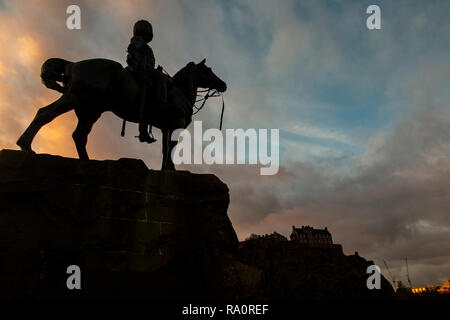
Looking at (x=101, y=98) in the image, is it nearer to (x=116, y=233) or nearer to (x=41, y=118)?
(x=41, y=118)

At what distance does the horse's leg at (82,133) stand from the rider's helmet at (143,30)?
2895mm

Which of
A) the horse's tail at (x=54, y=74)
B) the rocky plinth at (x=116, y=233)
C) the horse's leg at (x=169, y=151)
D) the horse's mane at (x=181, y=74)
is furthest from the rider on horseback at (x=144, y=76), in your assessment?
the rocky plinth at (x=116, y=233)

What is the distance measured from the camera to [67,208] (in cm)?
581

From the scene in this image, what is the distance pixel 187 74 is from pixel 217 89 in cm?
129

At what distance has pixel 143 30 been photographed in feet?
29.2

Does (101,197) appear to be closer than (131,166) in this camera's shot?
Yes

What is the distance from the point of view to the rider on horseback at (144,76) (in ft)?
25.9

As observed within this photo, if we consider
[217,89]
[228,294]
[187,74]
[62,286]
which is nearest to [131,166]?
[62,286]

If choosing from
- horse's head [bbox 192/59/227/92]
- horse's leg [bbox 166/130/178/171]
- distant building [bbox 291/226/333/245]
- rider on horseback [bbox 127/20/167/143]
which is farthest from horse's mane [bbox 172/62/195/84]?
distant building [bbox 291/226/333/245]

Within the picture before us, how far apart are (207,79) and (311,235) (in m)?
91.4

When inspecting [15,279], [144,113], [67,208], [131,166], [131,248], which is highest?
[144,113]

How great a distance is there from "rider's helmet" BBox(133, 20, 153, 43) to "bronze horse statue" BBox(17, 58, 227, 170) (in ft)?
4.40

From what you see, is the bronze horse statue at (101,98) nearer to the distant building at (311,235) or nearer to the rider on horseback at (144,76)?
the rider on horseback at (144,76)
